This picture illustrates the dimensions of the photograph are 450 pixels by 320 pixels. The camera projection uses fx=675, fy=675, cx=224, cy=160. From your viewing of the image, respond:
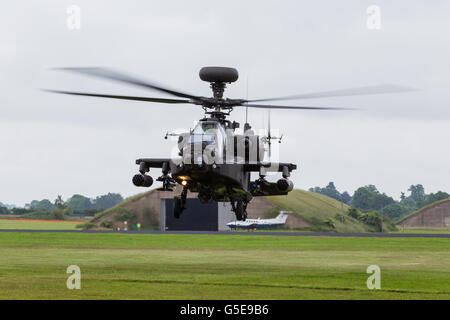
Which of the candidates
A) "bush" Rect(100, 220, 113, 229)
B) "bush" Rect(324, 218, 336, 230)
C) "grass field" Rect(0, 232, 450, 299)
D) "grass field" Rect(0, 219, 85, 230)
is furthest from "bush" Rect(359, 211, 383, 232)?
"grass field" Rect(0, 232, 450, 299)

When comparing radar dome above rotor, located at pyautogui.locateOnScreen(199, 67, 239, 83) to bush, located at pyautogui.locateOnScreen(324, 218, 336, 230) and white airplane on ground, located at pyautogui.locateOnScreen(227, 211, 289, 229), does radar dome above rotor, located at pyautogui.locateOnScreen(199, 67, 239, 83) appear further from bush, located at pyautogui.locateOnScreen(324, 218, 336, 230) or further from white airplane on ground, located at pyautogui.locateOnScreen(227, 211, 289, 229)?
bush, located at pyautogui.locateOnScreen(324, 218, 336, 230)

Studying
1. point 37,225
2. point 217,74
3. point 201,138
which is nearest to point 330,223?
point 37,225

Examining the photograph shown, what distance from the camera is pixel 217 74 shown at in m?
33.4

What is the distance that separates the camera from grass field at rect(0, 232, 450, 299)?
25781mm

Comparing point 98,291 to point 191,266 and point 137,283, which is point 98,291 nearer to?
point 137,283

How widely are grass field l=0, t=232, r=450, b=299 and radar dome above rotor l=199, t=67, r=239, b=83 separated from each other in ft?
31.8

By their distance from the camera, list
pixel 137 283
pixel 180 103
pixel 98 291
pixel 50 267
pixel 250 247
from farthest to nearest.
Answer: pixel 250 247 < pixel 50 267 < pixel 180 103 < pixel 137 283 < pixel 98 291

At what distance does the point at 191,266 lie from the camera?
126 ft

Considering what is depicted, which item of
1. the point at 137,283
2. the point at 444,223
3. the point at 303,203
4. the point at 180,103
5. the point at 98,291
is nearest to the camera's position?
the point at 98,291

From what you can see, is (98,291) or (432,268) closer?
(98,291)
